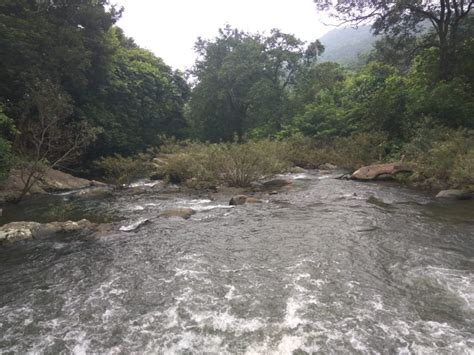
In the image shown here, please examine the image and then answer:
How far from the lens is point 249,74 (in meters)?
30.6

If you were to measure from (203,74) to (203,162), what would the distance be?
18773 millimetres

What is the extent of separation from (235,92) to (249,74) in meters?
2.50

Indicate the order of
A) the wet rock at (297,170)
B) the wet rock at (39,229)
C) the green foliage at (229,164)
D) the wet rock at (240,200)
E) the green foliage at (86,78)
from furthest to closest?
the wet rock at (297,170) < the green foliage at (86,78) < the green foliage at (229,164) < the wet rock at (240,200) < the wet rock at (39,229)

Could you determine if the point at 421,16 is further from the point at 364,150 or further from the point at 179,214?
the point at 179,214

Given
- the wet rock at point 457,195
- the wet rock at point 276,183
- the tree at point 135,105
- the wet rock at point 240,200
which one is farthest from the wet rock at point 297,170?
the tree at point 135,105

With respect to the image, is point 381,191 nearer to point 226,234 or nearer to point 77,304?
point 226,234

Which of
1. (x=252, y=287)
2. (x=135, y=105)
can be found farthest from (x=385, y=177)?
(x=135, y=105)

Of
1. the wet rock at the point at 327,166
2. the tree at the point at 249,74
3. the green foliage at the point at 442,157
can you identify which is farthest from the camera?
the tree at the point at 249,74

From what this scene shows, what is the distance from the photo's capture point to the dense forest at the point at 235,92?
15422 millimetres

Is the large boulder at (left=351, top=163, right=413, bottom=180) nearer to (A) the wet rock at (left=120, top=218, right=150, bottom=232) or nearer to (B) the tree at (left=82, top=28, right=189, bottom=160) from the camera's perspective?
(A) the wet rock at (left=120, top=218, right=150, bottom=232)

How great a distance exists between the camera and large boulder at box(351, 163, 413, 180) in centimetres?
1573

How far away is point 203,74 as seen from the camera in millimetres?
32312

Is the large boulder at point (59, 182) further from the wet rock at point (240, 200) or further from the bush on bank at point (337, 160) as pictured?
the wet rock at point (240, 200)

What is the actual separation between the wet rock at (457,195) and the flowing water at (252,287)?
1.42 metres
